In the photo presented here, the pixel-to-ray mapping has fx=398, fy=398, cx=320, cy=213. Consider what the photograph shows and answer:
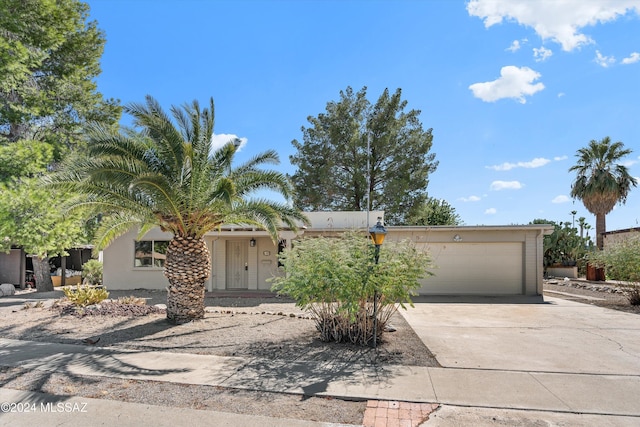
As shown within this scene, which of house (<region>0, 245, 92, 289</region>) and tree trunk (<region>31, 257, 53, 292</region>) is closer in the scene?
tree trunk (<region>31, 257, 53, 292</region>)

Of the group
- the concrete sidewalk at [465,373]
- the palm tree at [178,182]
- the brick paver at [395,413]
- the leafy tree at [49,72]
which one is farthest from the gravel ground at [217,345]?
the leafy tree at [49,72]

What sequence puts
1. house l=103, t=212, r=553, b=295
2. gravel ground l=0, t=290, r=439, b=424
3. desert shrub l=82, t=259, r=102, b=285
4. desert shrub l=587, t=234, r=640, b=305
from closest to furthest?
gravel ground l=0, t=290, r=439, b=424 → desert shrub l=587, t=234, r=640, b=305 → house l=103, t=212, r=553, b=295 → desert shrub l=82, t=259, r=102, b=285

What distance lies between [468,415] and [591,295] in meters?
15.9

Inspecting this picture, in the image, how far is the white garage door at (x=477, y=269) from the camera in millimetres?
15977

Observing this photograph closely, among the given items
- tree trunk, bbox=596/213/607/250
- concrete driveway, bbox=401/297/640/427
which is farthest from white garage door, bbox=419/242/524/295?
tree trunk, bbox=596/213/607/250

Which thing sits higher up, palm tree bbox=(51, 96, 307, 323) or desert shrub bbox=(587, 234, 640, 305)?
palm tree bbox=(51, 96, 307, 323)

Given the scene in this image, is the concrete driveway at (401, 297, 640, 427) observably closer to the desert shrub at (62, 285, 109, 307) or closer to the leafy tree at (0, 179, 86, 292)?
the desert shrub at (62, 285, 109, 307)

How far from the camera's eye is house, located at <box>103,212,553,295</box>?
1575cm

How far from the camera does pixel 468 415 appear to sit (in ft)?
14.2

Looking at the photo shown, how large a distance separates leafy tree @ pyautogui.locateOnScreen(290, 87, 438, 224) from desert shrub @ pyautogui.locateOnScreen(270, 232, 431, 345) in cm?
1753

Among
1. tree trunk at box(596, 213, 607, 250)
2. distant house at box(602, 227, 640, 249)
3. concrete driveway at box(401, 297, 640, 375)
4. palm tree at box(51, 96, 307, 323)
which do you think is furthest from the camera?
tree trunk at box(596, 213, 607, 250)

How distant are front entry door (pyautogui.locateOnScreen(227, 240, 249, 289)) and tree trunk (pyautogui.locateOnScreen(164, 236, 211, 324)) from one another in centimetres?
779

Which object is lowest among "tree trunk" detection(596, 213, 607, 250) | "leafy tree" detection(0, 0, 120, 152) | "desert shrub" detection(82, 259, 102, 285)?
"desert shrub" detection(82, 259, 102, 285)

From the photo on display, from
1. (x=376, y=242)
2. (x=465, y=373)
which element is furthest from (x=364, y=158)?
(x=465, y=373)
